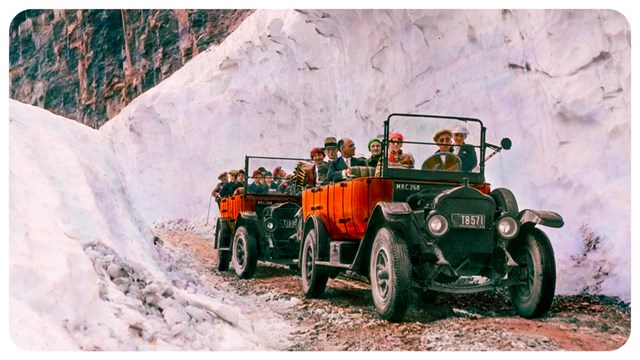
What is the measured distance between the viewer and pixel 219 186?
10531 mm

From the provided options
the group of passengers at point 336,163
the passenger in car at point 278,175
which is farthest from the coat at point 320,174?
the passenger in car at point 278,175

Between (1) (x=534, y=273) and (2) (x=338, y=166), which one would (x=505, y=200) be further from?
(2) (x=338, y=166)

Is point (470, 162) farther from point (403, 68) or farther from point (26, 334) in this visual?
point (403, 68)

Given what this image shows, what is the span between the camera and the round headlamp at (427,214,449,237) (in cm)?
585

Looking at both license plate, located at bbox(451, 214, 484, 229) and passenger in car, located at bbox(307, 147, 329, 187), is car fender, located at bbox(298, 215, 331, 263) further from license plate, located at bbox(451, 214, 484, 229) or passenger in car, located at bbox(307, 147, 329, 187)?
license plate, located at bbox(451, 214, 484, 229)

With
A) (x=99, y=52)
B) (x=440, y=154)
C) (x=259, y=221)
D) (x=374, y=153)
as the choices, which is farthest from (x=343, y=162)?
(x=99, y=52)

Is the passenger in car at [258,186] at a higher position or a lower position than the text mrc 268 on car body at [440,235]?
higher

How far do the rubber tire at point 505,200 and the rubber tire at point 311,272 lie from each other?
1.97 metres

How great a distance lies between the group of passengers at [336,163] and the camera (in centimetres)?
673

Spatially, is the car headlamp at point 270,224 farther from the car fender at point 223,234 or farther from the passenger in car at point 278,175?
the car fender at point 223,234

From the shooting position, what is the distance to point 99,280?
5.39 metres

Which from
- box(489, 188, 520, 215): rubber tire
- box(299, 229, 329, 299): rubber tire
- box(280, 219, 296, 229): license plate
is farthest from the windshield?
box(280, 219, 296, 229): license plate

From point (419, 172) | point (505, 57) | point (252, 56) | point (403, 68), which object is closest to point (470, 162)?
point (419, 172)

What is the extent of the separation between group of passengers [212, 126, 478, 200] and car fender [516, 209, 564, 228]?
78 cm
